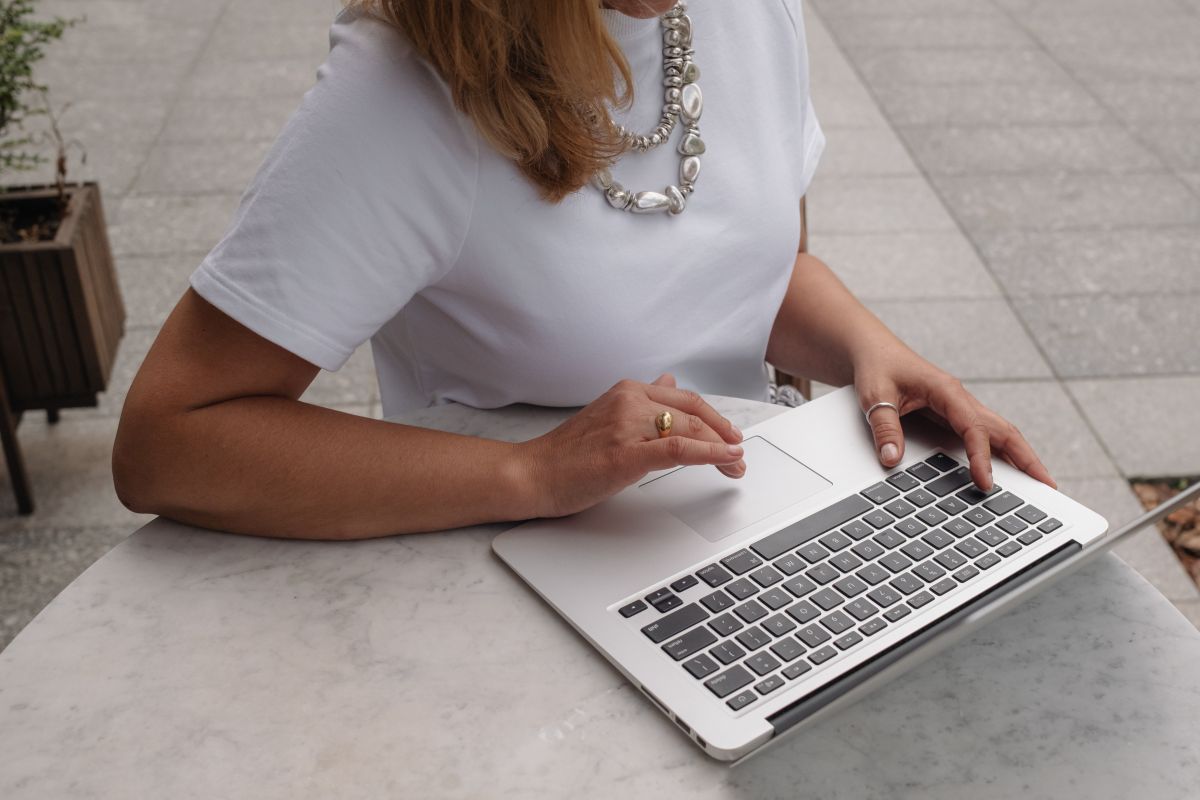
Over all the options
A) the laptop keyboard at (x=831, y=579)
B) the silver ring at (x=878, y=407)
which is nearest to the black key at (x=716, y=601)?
the laptop keyboard at (x=831, y=579)

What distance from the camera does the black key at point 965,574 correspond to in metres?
0.96

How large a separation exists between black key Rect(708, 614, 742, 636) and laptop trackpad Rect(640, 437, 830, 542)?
0.11 m

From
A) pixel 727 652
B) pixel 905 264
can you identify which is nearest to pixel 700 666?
pixel 727 652

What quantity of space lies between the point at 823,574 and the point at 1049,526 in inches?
8.5

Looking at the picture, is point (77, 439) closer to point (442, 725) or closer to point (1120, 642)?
point (442, 725)

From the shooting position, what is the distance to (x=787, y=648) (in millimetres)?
875

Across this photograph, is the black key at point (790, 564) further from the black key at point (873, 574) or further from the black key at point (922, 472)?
the black key at point (922, 472)

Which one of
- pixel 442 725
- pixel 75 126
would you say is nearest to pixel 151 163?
pixel 75 126

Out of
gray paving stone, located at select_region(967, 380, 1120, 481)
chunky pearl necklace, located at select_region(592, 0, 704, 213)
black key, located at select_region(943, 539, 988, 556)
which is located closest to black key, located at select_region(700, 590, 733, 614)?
black key, located at select_region(943, 539, 988, 556)

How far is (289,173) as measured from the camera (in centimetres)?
101

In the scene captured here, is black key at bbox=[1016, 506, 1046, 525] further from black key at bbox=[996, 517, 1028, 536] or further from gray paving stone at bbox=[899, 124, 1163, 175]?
gray paving stone at bbox=[899, 124, 1163, 175]

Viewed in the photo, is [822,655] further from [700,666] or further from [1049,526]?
[1049,526]

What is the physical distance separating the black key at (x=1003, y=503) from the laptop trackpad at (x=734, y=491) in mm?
143

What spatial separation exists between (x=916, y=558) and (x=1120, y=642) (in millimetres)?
175
